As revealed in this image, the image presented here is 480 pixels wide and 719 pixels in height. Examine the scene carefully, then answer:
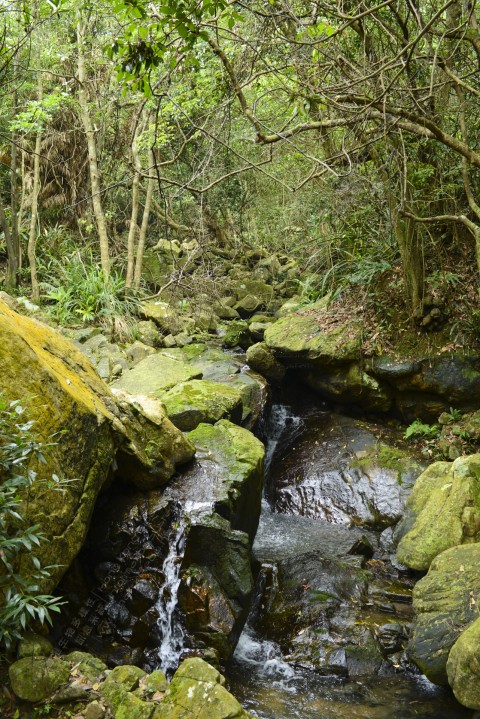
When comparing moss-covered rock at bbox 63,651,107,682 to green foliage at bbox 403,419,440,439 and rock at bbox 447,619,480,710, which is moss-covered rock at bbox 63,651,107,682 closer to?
rock at bbox 447,619,480,710

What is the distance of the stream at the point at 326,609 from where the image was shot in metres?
4.27

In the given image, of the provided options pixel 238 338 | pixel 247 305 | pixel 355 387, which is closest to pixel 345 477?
pixel 355 387

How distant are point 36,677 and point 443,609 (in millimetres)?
3237

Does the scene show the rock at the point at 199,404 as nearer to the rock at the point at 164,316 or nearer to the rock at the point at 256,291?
the rock at the point at 164,316

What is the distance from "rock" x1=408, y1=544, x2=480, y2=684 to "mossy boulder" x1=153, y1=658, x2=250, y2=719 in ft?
6.40

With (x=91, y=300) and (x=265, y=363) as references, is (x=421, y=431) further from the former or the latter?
(x=91, y=300)

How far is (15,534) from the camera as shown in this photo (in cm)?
323

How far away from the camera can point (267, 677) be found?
461cm

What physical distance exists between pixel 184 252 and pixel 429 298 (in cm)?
902

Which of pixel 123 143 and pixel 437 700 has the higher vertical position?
pixel 123 143

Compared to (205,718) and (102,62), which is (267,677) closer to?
(205,718)

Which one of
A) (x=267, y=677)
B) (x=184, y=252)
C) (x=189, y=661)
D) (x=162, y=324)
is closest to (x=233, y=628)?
(x=267, y=677)

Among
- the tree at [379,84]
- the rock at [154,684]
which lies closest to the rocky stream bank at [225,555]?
the rock at [154,684]

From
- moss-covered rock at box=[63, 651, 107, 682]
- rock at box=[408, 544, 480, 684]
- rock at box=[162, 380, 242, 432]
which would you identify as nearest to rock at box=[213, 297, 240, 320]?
rock at box=[162, 380, 242, 432]
